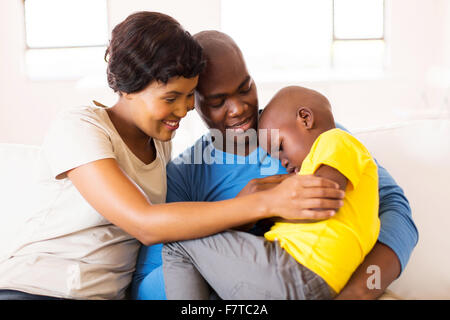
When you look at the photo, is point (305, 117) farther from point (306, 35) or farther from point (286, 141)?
point (306, 35)

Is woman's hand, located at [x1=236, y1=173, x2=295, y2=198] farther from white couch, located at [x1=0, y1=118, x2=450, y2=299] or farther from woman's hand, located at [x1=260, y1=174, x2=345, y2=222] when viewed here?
white couch, located at [x1=0, y1=118, x2=450, y2=299]

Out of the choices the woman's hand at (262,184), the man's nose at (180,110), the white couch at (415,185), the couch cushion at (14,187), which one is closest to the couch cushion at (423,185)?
the white couch at (415,185)

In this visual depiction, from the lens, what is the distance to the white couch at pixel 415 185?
4.61ft

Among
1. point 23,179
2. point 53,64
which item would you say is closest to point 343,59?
point 53,64

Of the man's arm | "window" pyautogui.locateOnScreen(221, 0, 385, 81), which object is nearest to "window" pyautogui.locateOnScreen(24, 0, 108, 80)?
"window" pyautogui.locateOnScreen(221, 0, 385, 81)

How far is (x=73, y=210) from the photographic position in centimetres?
123

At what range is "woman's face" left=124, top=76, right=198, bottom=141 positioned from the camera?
123 cm

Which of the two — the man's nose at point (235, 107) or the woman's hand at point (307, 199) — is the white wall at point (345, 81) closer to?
the man's nose at point (235, 107)

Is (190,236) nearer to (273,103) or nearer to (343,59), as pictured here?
(273,103)

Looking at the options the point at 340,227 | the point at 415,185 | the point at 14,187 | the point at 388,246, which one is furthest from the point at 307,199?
the point at 14,187

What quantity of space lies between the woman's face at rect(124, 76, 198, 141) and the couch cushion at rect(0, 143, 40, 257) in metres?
0.31

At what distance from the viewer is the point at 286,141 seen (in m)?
1.28

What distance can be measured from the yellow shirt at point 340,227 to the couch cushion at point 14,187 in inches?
28.4
